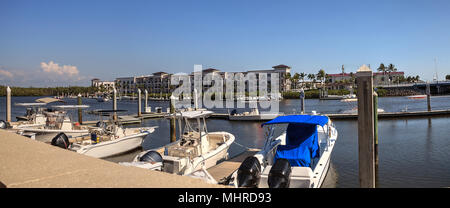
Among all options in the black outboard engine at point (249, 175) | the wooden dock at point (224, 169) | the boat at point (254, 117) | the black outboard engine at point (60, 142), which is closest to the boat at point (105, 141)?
the black outboard engine at point (60, 142)

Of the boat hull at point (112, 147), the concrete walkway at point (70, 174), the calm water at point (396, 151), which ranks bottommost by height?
the calm water at point (396, 151)

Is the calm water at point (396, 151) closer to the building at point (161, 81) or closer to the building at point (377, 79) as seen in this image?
the building at point (161, 81)

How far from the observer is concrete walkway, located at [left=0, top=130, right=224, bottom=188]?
2.87 metres

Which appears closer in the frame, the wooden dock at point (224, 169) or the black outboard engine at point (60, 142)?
the wooden dock at point (224, 169)

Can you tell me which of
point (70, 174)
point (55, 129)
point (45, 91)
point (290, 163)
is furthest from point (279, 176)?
point (45, 91)

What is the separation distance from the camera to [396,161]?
1614 centimetres

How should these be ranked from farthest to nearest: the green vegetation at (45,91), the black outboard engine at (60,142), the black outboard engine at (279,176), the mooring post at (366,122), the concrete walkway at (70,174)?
the green vegetation at (45,91), the black outboard engine at (60,142), the black outboard engine at (279,176), the mooring post at (366,122), the concrete walkway at (70,174)

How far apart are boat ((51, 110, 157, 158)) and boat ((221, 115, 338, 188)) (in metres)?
9.49

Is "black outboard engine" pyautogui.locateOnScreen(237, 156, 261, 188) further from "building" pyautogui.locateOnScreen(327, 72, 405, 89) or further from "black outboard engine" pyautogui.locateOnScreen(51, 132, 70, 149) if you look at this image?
"building" pyautogui.locateOnScreen(327, 72, 405, 89)

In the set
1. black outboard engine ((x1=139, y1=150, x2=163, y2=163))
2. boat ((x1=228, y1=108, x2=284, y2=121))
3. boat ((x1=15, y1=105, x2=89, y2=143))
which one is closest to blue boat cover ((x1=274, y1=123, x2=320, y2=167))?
black outboard engine ((x1=139, y1=150, x2=163, y2=163))

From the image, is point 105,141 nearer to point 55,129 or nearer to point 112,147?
point 112,147

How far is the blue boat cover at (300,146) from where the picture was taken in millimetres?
10226

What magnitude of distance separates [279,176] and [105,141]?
1242cm
